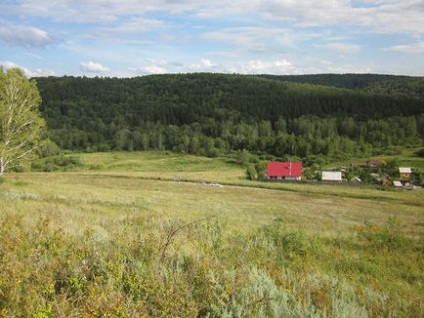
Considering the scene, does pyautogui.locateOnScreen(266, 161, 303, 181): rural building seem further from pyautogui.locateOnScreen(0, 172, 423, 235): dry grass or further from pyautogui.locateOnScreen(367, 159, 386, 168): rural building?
pyautogui.locateOnScreen(367, 159, 386, 168): rural building

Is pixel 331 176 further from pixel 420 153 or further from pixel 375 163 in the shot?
pixel 420 153

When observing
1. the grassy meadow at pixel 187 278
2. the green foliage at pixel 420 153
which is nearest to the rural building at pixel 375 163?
the green foliage at pixel 420 153

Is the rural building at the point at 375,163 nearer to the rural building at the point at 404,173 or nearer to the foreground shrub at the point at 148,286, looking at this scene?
the rural building at the point at 404,173

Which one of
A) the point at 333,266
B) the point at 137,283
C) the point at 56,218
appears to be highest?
the point at 137,283

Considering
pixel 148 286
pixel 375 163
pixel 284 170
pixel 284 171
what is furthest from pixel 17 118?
A: pixel 375 163

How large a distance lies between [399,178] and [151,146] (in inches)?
4111

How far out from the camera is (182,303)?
5719mm

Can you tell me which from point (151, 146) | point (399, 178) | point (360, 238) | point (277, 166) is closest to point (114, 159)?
point (151, 146)

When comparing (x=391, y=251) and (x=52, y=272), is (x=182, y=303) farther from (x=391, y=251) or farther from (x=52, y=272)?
(x=391, y=251)

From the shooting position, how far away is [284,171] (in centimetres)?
10238

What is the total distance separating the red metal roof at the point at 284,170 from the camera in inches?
4011

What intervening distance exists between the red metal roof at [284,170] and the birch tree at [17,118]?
74.6 m

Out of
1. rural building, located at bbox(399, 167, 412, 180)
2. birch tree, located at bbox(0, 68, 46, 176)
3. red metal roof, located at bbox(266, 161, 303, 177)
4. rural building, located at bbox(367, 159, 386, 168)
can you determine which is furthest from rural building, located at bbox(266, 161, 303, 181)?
birch tree, located at bbox(0, 68, 46, 176)

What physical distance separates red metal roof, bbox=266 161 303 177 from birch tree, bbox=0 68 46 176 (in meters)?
74.6
